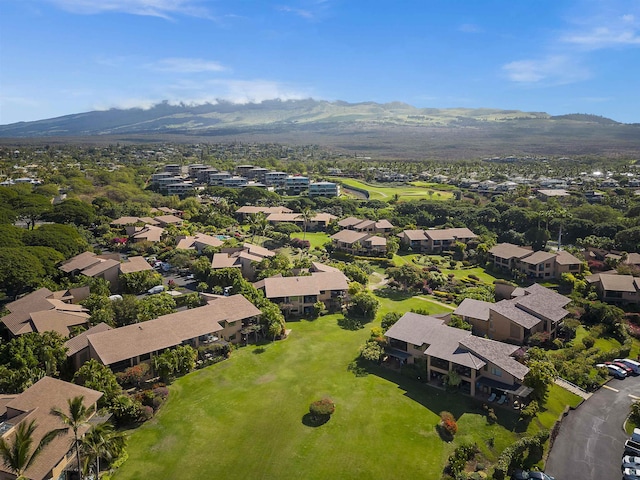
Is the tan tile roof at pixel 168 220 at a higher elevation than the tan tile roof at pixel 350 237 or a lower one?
higher

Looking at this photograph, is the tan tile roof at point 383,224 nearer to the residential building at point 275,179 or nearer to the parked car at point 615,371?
the parked car at point 615,371

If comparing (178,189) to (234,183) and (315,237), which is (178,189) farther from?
(315,237)

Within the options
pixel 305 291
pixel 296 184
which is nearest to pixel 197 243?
pixel 305 291

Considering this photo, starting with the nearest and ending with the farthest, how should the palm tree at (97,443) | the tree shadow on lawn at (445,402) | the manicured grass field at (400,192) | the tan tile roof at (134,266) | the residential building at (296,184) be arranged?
the palm tree at (97,443)
the tree shadow on lawn at (445,402)
the tan tile roof at (134,266)
the manicured grass field at (400,192)
the residential building at (296,184)

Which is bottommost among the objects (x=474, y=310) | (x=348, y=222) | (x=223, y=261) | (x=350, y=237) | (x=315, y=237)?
(x=315, y=237)

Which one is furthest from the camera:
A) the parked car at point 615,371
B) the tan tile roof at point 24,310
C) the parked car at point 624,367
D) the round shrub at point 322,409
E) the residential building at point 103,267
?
the residential building at point 103,267

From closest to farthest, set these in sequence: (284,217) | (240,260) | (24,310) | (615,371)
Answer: (615,371) → (24,310) → (240,260) → (284,217)

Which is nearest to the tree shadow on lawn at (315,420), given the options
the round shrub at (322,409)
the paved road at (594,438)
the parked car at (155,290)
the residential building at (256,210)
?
the round shrub at (322,409)
